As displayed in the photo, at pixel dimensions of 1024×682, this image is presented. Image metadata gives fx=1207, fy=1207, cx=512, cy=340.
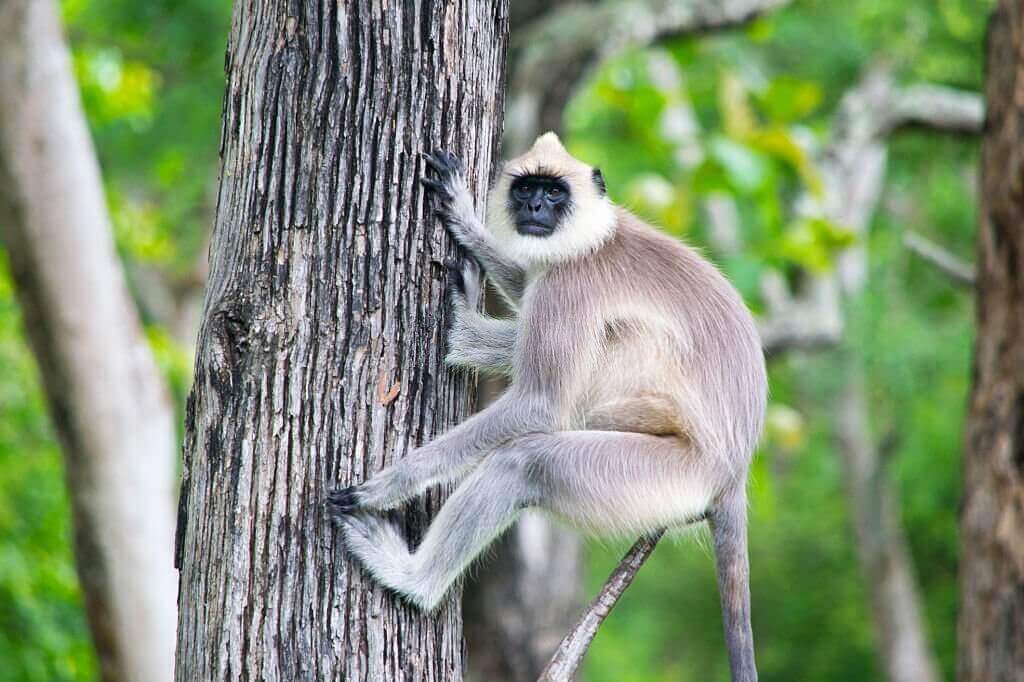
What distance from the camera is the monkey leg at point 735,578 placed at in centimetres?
397

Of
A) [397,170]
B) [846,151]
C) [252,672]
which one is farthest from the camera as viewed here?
[846,151]

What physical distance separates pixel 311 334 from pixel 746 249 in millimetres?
7688

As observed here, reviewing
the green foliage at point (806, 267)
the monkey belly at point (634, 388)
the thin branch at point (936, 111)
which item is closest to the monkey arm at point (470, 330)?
the monkey belly at point (634, 388)

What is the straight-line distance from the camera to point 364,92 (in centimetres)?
327

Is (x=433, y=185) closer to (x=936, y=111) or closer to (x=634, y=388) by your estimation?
(x=634, y=388)

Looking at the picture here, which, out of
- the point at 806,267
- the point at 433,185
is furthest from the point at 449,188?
the point at 806,267

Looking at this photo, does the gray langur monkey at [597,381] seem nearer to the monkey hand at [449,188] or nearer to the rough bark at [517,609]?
the monkey hand at [449,188]

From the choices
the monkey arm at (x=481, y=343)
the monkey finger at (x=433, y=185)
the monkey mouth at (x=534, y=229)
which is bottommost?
the monkey arm at (x=481, y=343)

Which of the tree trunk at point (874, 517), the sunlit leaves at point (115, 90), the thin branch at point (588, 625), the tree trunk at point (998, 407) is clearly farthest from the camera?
the tree trunk at point (874, 517)

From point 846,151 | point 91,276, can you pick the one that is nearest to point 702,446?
point 91,276

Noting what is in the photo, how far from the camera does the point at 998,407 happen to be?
5.49 metres

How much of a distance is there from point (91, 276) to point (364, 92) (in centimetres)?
450

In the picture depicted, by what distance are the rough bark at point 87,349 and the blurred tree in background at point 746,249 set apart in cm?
205

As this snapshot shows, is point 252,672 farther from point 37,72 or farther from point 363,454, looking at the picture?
point 37,72
